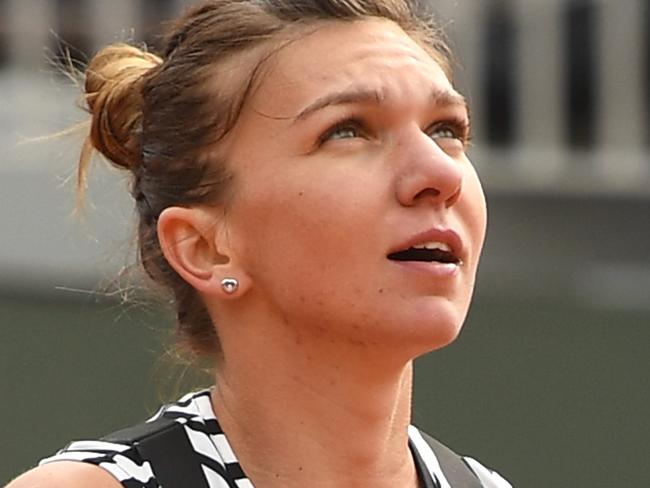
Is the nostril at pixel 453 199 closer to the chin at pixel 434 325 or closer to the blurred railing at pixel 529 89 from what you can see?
the chin at pixel 434 325

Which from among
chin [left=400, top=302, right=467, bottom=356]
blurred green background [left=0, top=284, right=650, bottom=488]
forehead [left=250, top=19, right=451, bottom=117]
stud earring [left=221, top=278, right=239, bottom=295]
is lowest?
blurred green background [left=0, top=284, right=650, bottom=488]

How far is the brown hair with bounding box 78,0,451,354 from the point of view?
2.49m

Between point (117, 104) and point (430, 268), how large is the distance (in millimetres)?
624

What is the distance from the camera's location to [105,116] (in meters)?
2.67

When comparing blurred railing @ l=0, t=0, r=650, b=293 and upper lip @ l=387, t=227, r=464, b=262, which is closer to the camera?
upper lip @ l=387, t=227, r=464, b=262

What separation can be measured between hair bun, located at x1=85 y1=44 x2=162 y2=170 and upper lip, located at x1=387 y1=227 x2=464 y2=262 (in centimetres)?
52

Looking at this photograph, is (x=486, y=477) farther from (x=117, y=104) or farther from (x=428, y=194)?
(x=117, y=104)

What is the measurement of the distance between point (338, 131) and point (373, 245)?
0.18m

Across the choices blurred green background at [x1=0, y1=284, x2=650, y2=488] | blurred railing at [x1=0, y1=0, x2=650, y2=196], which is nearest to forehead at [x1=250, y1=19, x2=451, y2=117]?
blurred green background at [x1=0, y1=284, x2=650, y2=488]

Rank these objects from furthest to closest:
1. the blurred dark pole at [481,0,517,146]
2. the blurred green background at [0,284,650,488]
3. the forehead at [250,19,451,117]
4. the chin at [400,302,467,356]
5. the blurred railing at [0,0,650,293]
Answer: the blurred dark pole at [481,0,517,146] → the blurred railing at [0,0,650,293] → the blurred green background at [0,284,650,488] → the forehead at [250,19,451,117] → the chin at [400,302,467,356]

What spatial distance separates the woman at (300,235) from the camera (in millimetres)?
2332

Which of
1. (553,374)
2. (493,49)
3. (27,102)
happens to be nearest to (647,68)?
(493,49)

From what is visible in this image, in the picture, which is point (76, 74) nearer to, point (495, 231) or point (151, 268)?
point (151, 268)

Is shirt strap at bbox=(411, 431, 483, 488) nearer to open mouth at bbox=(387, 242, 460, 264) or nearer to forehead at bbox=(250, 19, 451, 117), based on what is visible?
open mouth at bbox=(387, 242, 460, 264)
